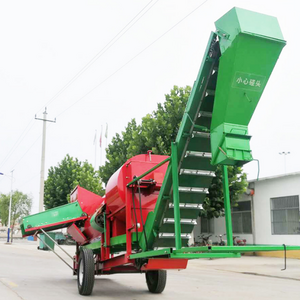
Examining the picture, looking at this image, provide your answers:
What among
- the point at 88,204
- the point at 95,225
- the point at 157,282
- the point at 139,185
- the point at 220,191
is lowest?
the point at 157,282

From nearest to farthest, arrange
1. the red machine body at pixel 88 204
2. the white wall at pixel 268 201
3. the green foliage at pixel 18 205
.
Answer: the red machine body at pixel 88 204 → the white wall at pixel 268 201 → the green foliage at pixel 18 205

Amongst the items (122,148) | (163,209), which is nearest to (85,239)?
(163,209)

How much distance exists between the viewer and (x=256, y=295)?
956cm

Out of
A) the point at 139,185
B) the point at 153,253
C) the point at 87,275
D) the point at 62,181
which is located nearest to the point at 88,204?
the point at 87,275

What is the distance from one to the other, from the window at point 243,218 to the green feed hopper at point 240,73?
21353 mm

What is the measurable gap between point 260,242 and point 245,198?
2.98 meters

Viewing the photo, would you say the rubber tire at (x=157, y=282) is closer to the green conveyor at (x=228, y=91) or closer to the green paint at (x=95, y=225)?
the green paint at (x=95, y=225)

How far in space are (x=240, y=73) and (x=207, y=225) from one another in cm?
2507

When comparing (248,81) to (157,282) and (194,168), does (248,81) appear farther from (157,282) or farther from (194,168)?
(157,282)

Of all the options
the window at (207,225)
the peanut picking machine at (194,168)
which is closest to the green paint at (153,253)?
the peanut picking machine at (194,168)

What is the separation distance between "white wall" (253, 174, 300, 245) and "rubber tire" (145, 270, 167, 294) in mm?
15207

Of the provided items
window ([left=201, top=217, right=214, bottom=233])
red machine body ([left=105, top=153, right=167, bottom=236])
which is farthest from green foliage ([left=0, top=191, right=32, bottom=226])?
red machine body ([left=105, top=153, right=167, bottom=236])

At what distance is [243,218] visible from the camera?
87.9 ft

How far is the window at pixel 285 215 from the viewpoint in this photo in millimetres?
22719
